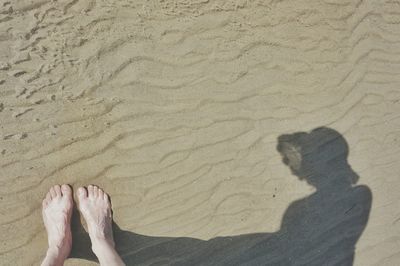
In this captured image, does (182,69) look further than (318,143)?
No

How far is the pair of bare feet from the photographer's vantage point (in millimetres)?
3381

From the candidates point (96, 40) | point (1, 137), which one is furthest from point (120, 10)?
point (1, 137)

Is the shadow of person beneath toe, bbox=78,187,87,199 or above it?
beneath

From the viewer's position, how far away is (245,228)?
156 inches

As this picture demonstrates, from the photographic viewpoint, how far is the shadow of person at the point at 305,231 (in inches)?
149

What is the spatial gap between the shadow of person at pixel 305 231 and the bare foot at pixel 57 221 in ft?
1.39

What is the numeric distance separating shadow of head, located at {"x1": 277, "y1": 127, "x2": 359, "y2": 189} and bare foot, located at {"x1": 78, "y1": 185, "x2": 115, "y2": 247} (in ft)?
4.75

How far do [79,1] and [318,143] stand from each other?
2179 mm

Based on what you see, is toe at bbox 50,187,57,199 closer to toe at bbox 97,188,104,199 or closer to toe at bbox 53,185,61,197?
toe at bbox 53,185,61,197

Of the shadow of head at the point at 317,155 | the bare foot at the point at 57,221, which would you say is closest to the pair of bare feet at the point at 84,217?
the bare foot at the point at 57,221

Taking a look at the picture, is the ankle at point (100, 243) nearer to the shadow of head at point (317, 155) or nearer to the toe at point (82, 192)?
the toe at point (82, 192)

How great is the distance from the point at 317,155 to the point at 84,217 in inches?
76.1

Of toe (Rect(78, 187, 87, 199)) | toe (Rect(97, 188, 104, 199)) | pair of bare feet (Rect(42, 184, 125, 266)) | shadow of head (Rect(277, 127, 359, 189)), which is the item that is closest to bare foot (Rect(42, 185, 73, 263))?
pair of bare feet (Rect(42, 184, 125, 266))

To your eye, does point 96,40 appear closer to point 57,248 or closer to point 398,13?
point 57,248
